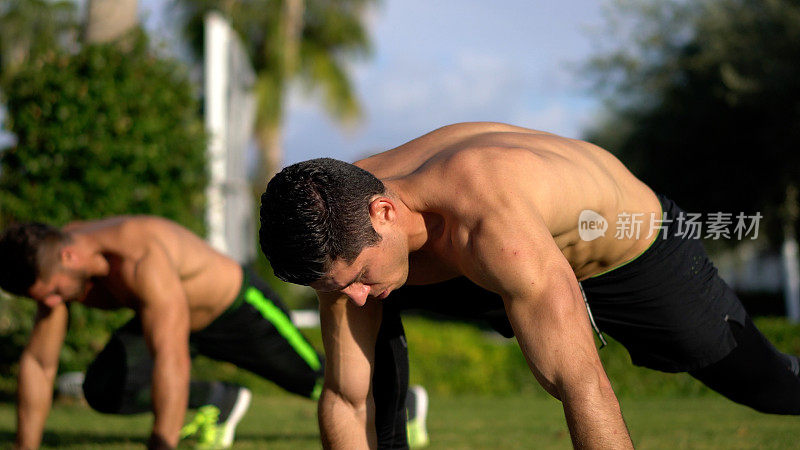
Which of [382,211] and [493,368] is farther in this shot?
[493,368]

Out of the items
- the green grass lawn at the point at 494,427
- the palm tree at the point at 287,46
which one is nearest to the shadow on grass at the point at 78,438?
the green grass lawn at the point at 494,427

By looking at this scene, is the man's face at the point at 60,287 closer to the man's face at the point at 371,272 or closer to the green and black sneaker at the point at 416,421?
the green and black sneaker at the point at 416,421

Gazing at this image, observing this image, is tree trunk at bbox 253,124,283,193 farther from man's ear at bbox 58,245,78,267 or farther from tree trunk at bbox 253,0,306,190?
man's ear at bbox 58,245,78,267

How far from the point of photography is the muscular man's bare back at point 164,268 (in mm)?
4719

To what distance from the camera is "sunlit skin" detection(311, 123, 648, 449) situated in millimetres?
2293

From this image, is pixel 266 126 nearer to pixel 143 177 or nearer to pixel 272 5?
pixel 272 5

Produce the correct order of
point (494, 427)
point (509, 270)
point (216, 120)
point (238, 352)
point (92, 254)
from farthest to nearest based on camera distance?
point (216, 120), point (494, 427), point (238, 352), point (92, 254), point (509, 270)

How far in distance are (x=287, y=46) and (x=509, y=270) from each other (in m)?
Answer: 22.3

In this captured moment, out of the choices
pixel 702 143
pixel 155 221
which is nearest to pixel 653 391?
pixel 702 143

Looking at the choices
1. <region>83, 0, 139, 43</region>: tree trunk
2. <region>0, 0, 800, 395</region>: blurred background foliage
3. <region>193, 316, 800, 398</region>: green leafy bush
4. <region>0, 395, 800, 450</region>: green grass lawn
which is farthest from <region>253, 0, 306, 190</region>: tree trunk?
<region>0, 395, 800, 450</region>: green grass lawn

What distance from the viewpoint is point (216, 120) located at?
35.6 ft

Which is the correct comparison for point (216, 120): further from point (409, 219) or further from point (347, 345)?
point (409, 219)

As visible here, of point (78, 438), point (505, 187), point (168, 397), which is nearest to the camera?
point (505, 187)
